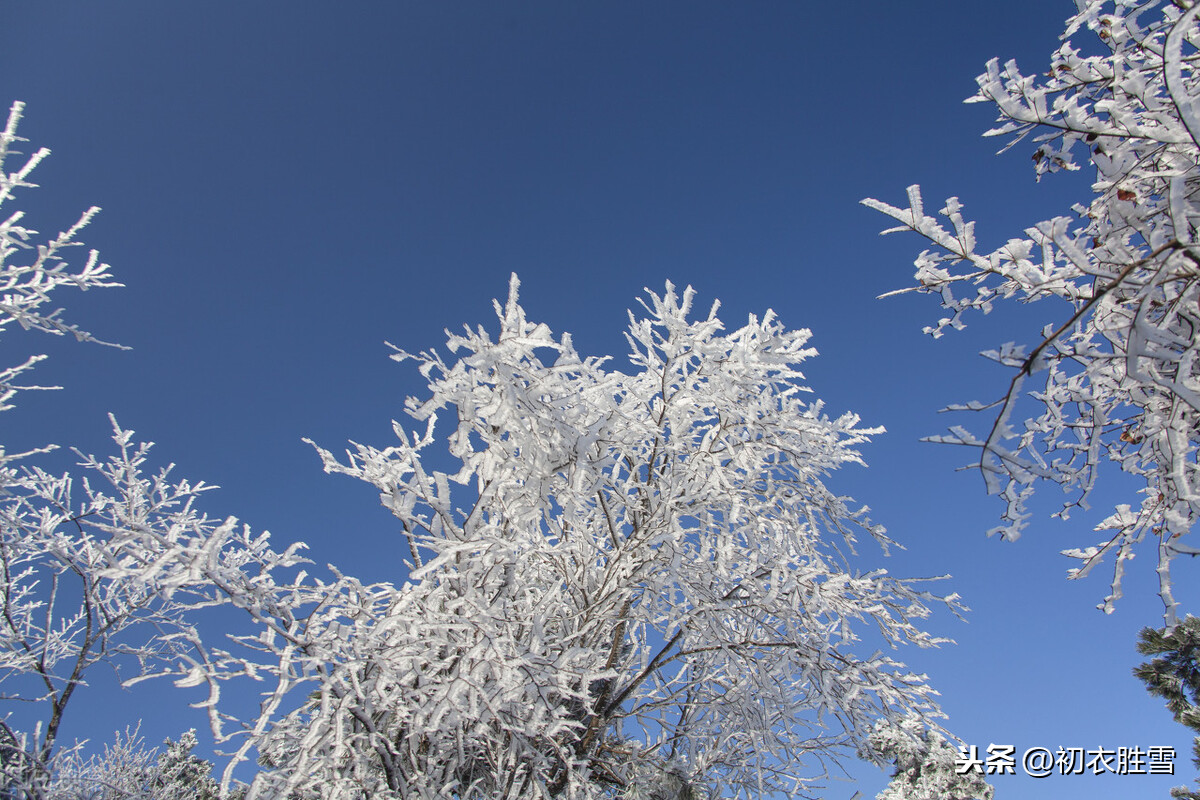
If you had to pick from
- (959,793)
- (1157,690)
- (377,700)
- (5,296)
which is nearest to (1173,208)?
(377,700)

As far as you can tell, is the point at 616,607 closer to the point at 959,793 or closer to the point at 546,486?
the point at 546,486

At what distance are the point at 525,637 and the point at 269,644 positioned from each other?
1784 mm

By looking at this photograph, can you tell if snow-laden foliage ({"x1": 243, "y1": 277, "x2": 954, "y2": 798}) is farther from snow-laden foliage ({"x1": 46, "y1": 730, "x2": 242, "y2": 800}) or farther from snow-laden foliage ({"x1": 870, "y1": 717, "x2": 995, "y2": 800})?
snow-laden foliage ({"x1": 870, "y1": 717, "x2": 995, "y2": 800})

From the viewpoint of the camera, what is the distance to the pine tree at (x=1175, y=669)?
7.57 m

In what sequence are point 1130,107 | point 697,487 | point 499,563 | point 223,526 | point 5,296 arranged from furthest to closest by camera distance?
point 697,487 → point 5,296 → point 499,563 → point 223,526 → point 1130,107

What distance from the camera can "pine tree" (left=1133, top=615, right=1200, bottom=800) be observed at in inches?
298

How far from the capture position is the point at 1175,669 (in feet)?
25.5

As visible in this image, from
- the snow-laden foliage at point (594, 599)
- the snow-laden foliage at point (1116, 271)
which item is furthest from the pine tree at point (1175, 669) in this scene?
the snow-laden foliage at point (1116, 271)

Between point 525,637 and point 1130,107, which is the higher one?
point 1130,107

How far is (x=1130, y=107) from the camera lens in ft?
7.51

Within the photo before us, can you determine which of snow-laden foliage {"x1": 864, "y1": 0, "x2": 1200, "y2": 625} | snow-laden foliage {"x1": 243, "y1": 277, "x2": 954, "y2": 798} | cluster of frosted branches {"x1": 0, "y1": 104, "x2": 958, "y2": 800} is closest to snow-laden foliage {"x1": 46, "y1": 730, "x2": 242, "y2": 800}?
cluster of frosted branches {"x1": 0, "y1": 104, "x2": 958, "y2": 800}

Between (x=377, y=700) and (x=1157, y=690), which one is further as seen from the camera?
(x=1157, y=690)

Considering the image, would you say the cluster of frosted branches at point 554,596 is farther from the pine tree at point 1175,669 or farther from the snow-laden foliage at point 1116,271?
the pine tree at point 1175,669

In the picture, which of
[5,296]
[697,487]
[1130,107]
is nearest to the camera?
[1130,107]
